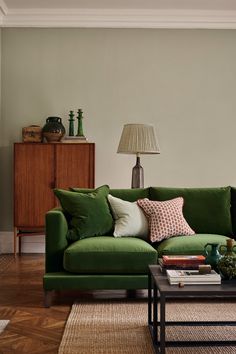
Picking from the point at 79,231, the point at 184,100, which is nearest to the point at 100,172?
the point at 184,100

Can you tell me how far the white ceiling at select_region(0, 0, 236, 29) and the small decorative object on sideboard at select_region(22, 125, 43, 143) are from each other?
1290 millimetres

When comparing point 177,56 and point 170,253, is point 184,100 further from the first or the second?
point 170,253

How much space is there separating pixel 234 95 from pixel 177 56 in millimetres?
853

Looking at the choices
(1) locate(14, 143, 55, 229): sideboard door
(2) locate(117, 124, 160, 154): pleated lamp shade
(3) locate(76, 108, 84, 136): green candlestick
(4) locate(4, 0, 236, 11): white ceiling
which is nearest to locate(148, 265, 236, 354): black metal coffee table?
(2) locate(117, 124, 160, 154): pleated lamp shade

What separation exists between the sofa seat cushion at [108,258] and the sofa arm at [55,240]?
5.1 inches

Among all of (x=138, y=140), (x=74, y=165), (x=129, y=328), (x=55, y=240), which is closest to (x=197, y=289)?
(x=129, y=328)

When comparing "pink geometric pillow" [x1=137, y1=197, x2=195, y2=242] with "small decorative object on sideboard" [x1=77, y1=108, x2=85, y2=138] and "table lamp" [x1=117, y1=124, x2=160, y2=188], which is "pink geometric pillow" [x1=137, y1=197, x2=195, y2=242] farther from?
"small decorative object on sideboard" [x1=77, y1=108, x2=85, y2=138]

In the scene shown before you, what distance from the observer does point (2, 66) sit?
6.43 metres

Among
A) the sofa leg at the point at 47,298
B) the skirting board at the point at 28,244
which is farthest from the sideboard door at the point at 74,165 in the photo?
the sofa leg at the point at 47,298

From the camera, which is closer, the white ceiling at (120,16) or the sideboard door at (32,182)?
the sideboard door at (32,182)

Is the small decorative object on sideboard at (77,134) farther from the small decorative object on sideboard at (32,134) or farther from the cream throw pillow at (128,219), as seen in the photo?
the cream throw pillow at (128,219)

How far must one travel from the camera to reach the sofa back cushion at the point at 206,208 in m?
4.52

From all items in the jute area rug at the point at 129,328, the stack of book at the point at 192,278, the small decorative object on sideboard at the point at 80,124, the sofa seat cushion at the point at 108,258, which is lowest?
the jute area rug at the point at 129,328

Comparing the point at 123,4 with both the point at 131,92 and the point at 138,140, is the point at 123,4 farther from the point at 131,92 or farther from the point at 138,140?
the point at 138,140
